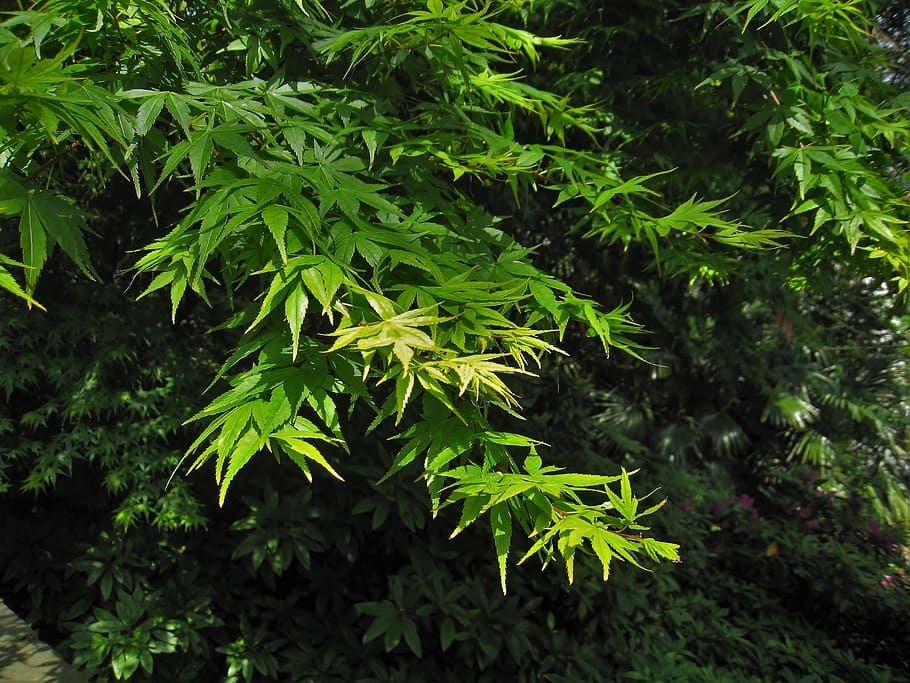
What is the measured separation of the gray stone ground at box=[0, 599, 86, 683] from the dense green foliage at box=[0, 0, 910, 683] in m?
0.24

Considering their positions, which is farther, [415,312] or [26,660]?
[26,660]

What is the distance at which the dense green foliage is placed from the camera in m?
1.34

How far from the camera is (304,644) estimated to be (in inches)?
127

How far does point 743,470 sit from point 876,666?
11.4 ft

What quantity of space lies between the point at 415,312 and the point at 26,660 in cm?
233

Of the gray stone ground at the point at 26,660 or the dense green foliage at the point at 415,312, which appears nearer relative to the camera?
the dense green foliage at the point at 415,312

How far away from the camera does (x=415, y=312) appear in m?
1.19

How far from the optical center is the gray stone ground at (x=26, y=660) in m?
2.47

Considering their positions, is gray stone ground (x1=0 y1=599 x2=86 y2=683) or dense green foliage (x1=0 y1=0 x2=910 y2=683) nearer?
dense green foliage (x1=0 y1=0 x2=910 y2=683)

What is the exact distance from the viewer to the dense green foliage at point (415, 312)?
1343 millimetres

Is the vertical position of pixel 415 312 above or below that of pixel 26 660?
above

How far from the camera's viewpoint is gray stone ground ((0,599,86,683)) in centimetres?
247

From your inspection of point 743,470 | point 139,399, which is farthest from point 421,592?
point 743,470

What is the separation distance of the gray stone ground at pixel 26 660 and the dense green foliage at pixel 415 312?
24 centimetres
